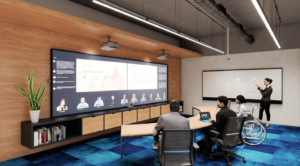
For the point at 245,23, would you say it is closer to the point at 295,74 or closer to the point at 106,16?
the point at 295,74

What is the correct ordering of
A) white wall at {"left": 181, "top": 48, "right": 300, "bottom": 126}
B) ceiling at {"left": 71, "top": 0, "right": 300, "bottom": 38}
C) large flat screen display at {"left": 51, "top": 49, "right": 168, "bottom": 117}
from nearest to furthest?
1. large flat screen display at {"left": 51, "top": 49, "right": 168, "bottom": 117}
2. ceiling at {"left": 71, "top": 0, "right": 300, "bottom": 38}
3. white wall at {"left": 181, "top": 48, "right": 300, "bottom": 126}

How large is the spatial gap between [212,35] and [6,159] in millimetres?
7967

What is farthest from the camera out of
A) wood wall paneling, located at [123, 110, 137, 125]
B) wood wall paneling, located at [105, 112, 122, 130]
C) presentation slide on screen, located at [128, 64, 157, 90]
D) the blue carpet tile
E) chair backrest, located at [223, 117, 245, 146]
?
presentation slide on screen, located at [128, 64, 157, 90]

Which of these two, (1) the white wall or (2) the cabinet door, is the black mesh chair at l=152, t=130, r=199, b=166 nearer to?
(2) the cabinet door

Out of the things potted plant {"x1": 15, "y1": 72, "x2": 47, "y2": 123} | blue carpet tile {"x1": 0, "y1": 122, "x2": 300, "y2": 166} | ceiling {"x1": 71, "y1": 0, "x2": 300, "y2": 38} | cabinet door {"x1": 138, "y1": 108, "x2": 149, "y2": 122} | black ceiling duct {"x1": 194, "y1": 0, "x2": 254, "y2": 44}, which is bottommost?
blue carpet tile {"x1": 0, "y1": 122, "x2": 300, "y2": 166}

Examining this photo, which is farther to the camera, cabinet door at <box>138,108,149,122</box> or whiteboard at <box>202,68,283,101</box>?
whiteboard at <box>202,68,283,101</box>

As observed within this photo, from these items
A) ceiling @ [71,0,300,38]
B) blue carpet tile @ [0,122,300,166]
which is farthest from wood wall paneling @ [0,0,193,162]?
ceiling @ [71,0,300,38]

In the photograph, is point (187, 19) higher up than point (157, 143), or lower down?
higher up

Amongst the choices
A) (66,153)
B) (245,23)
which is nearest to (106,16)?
(66,153)

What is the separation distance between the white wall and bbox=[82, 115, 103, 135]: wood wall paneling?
16.5 ft

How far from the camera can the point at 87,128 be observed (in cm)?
429

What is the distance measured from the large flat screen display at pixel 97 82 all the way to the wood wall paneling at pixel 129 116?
1.36 feet

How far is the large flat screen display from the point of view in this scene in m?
4.19

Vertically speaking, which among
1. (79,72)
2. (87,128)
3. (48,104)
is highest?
(79,72)
